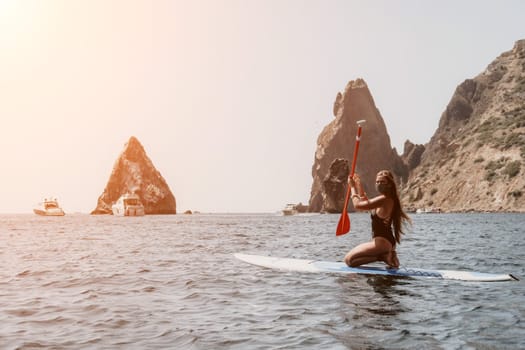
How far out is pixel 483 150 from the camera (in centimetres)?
14100

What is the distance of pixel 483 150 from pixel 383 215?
141m

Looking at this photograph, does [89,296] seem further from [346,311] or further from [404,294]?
[404,294]

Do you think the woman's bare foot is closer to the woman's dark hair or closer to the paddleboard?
the paddleboard

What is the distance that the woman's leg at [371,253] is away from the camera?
44.3 feet

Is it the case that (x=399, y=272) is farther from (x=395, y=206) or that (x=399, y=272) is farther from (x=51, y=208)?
(x=51, y=208)

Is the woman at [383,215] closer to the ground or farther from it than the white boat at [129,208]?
closer to the ground

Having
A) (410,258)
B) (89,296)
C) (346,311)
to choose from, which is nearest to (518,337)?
(346,311)

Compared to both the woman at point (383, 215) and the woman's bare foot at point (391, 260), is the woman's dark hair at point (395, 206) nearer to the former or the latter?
the woman at point (383, 215)

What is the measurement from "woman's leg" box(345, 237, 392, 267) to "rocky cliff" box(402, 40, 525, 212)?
11020 cm

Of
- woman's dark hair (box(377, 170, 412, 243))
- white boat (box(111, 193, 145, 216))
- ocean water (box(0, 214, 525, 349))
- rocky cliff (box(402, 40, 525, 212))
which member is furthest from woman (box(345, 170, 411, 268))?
white boat (box(111, 193, 145, 216))

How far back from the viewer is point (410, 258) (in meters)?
20.5

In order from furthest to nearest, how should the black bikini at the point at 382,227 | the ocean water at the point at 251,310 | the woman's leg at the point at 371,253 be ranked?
1. the woman's leg at the point at 371,253
2. the black bikini at the point at 382,227
3. the ocean water at the point at 251,310

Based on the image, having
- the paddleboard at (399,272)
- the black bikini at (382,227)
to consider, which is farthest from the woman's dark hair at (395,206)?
the paddleboard at (399,272)

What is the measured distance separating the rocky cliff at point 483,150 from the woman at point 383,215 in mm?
110391
